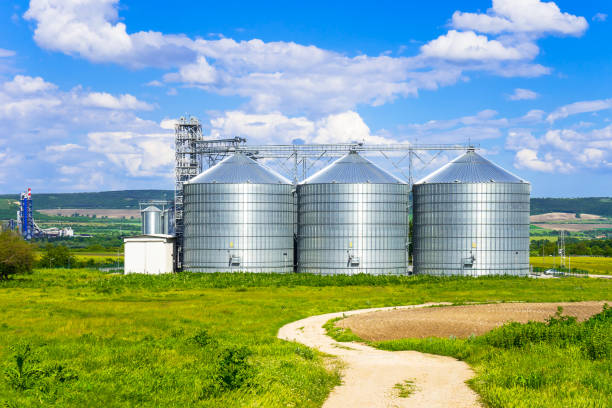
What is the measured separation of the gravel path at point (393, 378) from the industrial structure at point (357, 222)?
56511 millimetres

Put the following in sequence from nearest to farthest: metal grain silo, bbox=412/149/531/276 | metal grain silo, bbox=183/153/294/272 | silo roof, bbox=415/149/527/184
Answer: metal grain silo, bbox=412/149/531/276
metal grain silo, bbox=183/153/294/272
silo roof, bbox=415/149/527/184

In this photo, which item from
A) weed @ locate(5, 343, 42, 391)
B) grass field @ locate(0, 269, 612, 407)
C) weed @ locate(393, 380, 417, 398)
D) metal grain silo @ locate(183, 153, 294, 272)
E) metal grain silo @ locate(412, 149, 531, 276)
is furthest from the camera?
metal grain silo @ locate(183, 153, 294, 272)

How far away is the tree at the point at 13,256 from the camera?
299 feet

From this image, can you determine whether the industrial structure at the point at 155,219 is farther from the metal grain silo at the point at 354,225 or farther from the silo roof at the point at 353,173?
the silo roof at the point at 353,173

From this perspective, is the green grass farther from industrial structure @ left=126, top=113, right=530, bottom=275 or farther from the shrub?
industrial structure @ left=126, top=113, right=530, bottom=275

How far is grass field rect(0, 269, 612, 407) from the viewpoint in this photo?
23.3 m

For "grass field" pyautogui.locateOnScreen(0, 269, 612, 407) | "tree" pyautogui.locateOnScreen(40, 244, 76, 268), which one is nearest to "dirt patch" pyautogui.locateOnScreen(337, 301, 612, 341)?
"grass field" pyautogui.locateOnScreen(0, 269, 612, 407)

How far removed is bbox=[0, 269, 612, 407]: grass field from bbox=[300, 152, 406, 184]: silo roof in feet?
54.1

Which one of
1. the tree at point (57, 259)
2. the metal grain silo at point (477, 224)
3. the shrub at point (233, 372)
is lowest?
the tree at point (57, 259)

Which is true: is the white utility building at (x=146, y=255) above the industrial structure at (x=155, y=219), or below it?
below

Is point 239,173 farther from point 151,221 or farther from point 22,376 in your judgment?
point 22,376

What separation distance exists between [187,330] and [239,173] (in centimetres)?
5788

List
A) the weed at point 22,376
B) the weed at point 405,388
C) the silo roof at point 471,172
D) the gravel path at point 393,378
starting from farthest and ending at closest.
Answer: the silo roof at point 471,172, the weed at point 405,388, the weed at point 22,376, the gravel path at point 393,378

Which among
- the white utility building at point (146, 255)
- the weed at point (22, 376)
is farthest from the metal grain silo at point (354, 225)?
the weed at point (22, 376)
